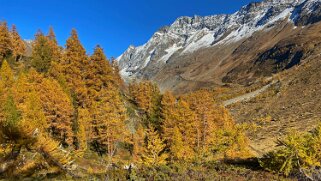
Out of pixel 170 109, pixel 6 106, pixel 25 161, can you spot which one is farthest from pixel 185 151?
pixel 25 161

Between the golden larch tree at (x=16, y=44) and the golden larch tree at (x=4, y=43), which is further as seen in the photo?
the golden larch tree at (x=16, y=44)

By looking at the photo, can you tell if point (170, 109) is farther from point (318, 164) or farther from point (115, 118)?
point (318, 164)

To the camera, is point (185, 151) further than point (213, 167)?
Yes

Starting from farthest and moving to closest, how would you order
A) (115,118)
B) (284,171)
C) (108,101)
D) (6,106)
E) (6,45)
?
(6,45) → (108,101) → (115,118) → (6,106) → (284,171)

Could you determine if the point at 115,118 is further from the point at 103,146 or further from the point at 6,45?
the point at 6,45

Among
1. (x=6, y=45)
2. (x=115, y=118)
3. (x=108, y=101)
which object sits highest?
(x=6, y=45)

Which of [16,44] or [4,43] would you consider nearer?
[4,43]

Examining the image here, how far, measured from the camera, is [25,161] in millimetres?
8633

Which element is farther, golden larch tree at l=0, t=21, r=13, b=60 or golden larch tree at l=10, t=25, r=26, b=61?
golden larch tree at l=10, t=25, r=26, b=61

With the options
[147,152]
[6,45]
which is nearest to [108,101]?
[147,152]

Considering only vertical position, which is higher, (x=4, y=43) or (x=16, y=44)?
(x=16, y=44)

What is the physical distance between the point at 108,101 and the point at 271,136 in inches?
1655

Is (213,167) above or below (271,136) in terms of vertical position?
below

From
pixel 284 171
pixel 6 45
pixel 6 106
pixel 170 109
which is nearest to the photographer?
pixel 284 171
